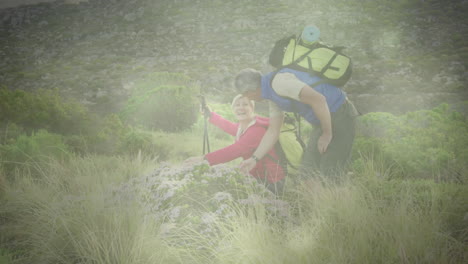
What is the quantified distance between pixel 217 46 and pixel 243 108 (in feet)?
21.8

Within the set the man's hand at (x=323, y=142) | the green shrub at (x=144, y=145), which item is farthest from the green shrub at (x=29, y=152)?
the man's hand at (x=323, y=142)

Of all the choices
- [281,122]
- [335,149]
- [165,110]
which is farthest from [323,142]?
[165,110]

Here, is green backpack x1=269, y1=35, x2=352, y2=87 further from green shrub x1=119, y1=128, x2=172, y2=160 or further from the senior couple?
green shrub x1=119, y1=128, x2=172, y2=160

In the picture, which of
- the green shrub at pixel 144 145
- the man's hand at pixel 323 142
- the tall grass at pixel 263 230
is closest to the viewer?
the tall grass at pixel 263 230

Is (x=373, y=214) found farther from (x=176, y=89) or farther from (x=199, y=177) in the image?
(x=176, y=89)

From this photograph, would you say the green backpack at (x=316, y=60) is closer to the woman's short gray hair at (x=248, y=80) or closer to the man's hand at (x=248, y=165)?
the woman's short gray hair at (x=248, y=80)

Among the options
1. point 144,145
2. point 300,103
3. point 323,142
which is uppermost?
point 300,103

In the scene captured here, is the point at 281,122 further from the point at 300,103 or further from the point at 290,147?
the point at 290,147

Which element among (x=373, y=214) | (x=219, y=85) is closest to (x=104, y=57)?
(x=219, y=85)

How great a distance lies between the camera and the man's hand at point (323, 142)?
276 cm

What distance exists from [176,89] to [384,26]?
796 centimetres

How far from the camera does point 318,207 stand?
286 cm

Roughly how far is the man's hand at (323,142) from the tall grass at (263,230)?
0.36 m

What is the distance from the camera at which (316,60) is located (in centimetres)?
266
